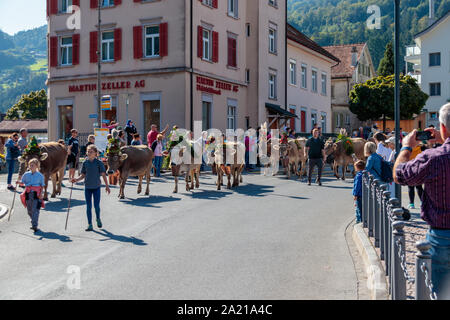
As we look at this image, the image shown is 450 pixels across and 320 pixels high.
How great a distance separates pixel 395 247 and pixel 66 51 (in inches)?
1271

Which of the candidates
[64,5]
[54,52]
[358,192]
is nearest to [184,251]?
[358,192]

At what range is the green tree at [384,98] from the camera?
56.4 metres

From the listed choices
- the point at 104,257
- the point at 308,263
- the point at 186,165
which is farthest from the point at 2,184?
the point at 308,263

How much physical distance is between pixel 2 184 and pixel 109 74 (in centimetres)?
1274

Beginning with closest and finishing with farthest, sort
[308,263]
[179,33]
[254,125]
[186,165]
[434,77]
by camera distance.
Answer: [308,263], [186,165], [179,33], [254,125], [434,77]

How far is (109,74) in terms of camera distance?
109 feet

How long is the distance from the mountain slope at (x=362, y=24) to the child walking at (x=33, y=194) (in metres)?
149

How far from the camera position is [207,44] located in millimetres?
34000

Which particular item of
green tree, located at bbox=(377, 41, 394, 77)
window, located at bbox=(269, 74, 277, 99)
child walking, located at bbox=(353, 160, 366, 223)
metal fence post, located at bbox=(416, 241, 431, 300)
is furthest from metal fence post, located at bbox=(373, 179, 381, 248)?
green tree, located at bbox=(377, 41, 394, 77)

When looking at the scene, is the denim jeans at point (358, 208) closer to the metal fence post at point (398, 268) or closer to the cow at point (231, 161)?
the metal fence post at point (398, 268)

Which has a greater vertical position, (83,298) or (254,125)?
(254,125)

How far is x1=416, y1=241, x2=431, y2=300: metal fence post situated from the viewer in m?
4.22

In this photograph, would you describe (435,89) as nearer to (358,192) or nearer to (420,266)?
(358,192)
